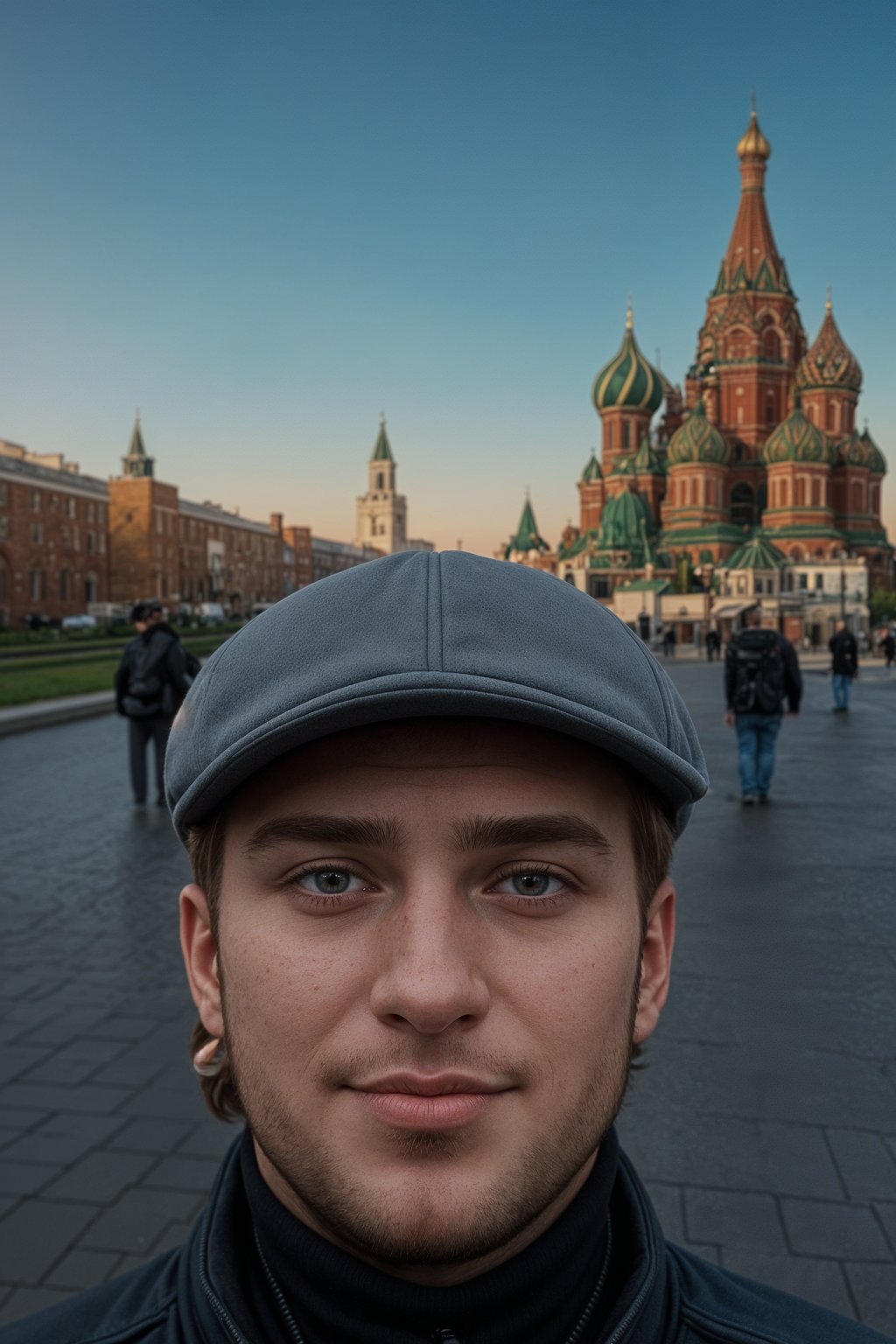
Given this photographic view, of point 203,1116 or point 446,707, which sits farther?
point 203,1116

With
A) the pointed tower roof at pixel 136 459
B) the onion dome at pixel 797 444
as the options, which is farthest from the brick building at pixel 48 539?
the onion dome at pixel 797 444

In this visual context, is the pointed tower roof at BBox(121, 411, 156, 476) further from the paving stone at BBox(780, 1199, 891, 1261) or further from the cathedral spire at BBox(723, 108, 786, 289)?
the paving stone at BBox(780, 1199, 891, 1261)

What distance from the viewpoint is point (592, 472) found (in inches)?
3541

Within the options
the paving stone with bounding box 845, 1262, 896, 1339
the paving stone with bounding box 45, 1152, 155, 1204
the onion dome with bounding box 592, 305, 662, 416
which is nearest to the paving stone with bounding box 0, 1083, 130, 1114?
the paving stone with bounding box 45, 1152, 155, 1204

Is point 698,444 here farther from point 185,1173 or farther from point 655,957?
point 655,957

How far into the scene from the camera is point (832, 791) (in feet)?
36.1

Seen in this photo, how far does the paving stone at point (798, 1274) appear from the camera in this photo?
109 inches

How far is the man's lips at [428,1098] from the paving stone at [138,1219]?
8.14 ft

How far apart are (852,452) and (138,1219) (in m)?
79.3

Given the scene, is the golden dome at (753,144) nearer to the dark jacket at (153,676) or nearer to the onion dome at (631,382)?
the onion dome at (631,382)

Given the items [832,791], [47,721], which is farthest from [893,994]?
[47,721]

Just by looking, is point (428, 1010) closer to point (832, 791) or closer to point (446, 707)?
point (446, 707)

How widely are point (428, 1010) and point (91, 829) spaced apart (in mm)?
8963

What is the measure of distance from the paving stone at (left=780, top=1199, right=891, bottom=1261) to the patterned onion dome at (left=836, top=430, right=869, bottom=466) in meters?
78.1
